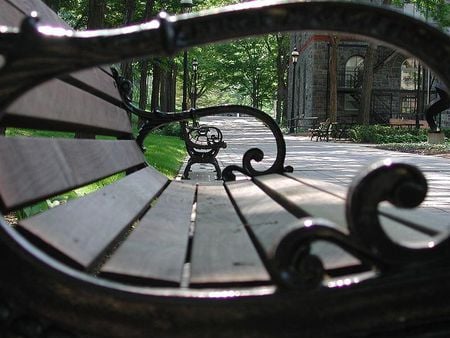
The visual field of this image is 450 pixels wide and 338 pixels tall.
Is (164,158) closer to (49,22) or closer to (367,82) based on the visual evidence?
(49,22)

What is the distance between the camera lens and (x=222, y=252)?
1.58 metres

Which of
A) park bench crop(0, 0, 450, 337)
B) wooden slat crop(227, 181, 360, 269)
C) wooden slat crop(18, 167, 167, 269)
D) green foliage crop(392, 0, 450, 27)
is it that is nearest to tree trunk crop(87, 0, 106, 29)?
wooden slat crop(227, 181, 360, 269)

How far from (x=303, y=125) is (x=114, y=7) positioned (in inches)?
896

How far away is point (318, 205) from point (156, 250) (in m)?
0.81

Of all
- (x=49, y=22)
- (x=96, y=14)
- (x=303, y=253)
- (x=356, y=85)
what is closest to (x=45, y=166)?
(x=303, y=253)

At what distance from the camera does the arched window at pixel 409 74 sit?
37500 millimetres

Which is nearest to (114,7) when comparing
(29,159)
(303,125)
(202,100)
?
(29,159)

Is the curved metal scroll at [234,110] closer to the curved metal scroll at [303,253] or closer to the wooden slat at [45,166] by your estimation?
the wooden slat at [45,166]

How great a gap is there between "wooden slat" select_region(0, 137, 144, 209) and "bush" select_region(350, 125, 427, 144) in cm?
2235

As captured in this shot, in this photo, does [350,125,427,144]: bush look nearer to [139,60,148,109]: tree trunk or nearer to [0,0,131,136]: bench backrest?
[139,60,148,109]: tree trunk

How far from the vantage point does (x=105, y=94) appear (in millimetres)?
3205

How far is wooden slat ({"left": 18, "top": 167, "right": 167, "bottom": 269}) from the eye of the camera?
4.39 ft

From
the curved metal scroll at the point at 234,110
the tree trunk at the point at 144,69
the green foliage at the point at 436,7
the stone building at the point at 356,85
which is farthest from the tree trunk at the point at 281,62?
the curved metal scroll at the point at 234,110

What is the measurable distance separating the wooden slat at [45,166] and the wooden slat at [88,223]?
0.07 metres
